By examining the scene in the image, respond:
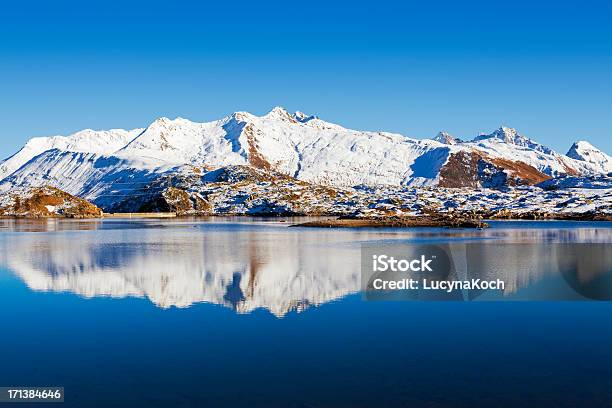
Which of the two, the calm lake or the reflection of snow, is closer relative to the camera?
the calm lake

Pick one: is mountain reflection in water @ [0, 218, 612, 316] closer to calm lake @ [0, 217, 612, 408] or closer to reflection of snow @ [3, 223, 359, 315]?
reflection of snow @ [3, 223, 359, 315]

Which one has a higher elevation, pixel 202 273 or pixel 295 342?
pixel 202 273

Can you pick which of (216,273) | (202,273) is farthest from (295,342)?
(202,273)

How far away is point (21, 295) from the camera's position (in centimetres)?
3444

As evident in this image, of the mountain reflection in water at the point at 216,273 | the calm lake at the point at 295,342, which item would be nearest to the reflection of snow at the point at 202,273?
the mountain reflection in water at the point at 216,273

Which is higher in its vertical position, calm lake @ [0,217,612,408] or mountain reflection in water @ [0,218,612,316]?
mountain reflection in water @ [0,218,612,316]

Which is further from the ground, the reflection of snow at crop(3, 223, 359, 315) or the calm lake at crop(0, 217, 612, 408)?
the reflection of snow at crop(3, 223, 359, 315)

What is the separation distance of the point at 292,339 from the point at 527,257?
34149 millimetres

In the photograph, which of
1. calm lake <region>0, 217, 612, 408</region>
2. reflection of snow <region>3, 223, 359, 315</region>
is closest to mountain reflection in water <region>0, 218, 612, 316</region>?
reflection of snow <region>3, 223, 359, 315</region>

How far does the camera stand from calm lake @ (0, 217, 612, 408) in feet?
57.0

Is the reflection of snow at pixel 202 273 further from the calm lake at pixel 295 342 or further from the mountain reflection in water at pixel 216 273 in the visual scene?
the calm lake at pixel 295 342

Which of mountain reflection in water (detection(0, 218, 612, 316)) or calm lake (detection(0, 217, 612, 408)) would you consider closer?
calm lake (detection(0, 217, 612, 408))

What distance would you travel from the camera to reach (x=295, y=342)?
23031mm

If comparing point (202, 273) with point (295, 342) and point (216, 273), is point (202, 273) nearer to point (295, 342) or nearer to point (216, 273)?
point (216, 273)
